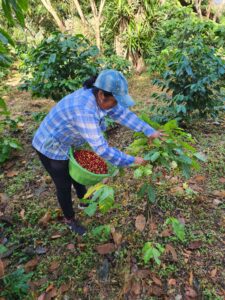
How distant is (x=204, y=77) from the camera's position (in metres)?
3.54

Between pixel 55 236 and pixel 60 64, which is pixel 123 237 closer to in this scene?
pixel 55 236

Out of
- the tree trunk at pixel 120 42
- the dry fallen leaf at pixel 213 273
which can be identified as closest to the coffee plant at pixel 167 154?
the dry fallen leaf at pixel 213 273

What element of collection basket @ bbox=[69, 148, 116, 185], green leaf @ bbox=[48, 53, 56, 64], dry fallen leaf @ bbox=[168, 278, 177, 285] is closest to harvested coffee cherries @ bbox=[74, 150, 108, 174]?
collection basket @ bbox=[69, 148, 116, 185]

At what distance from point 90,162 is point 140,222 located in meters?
0.74

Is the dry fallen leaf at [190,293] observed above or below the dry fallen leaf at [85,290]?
below

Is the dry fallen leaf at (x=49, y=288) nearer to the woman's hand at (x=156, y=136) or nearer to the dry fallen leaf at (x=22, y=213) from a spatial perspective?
the dry fallen leaf at (x=22, y=213)

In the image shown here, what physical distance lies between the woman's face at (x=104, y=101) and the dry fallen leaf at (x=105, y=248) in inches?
44.3

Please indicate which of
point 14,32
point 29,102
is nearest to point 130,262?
point 29,102

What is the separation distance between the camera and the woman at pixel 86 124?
1910 millimetres

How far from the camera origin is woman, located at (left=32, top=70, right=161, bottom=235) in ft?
6.27

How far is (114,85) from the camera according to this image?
1850 millimetres

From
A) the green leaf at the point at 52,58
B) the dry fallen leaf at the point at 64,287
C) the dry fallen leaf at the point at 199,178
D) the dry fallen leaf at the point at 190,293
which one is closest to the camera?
the dry fallen leaf at the point at 190,293

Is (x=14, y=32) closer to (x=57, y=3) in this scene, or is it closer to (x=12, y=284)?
(x=57, y=3)

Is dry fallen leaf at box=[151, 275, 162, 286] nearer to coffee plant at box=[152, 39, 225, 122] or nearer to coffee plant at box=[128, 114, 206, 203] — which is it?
coffee plant at box=[128, 114, 206, 203]
